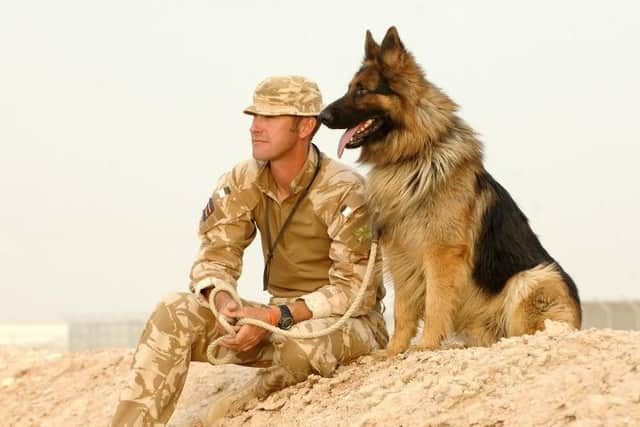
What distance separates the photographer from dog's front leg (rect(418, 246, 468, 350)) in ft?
20.6

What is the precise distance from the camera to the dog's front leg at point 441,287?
6293 millimetres

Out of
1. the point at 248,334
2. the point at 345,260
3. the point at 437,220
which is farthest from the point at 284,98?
the point at 248,334

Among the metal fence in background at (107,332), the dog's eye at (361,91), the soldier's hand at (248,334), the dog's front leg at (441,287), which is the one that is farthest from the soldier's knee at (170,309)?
the metal fence in background at (107,332)

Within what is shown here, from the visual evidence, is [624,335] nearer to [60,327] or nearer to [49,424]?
[49,424]

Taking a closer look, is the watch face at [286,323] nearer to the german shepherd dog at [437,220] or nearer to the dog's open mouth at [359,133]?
the german shepherd dog at [437,220]

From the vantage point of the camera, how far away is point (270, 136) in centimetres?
628

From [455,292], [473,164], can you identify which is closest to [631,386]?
[455,292]

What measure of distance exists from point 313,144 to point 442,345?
5.51ft

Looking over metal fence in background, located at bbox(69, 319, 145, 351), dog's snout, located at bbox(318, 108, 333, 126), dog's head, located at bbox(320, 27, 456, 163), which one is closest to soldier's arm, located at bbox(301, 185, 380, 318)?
dog's head, located at bbox(320, 27, 456, 163)

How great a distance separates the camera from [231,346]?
5.99 meters

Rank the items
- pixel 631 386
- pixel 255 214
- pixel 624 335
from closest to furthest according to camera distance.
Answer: pixel 631 386 < pixel 624 335 < pixel 255 214

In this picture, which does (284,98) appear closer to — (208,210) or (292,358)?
(208,210)

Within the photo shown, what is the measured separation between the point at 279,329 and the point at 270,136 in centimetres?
123

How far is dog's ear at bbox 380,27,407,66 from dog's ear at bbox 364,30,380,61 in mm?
47
